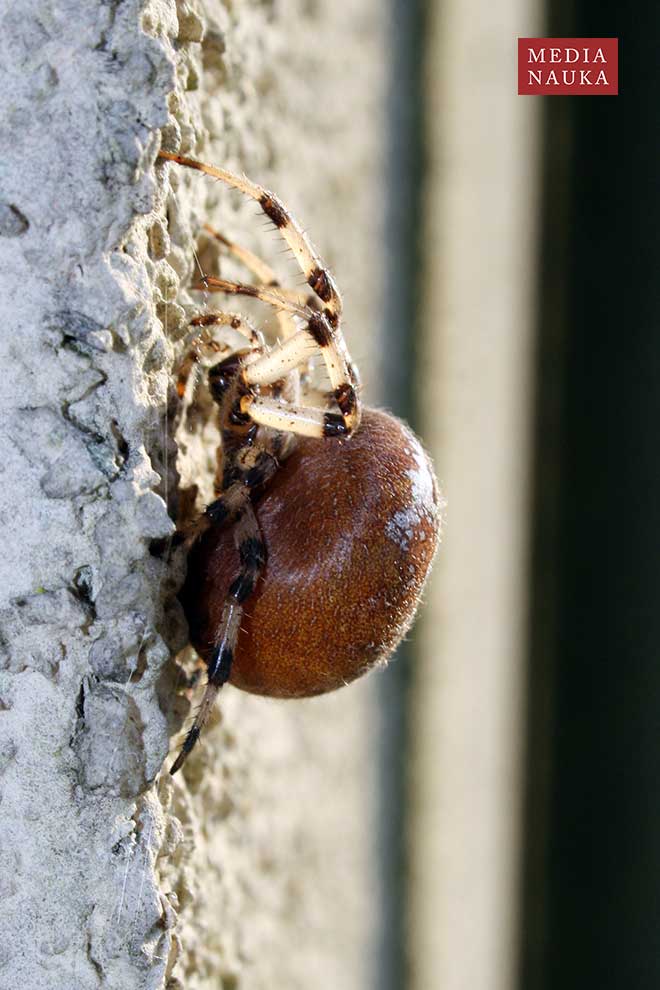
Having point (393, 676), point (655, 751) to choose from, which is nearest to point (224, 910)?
point (393, 676)

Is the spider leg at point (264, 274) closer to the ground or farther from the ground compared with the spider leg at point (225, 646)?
farther from the ground

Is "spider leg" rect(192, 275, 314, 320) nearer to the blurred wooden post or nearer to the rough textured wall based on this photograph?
the rough textured wall

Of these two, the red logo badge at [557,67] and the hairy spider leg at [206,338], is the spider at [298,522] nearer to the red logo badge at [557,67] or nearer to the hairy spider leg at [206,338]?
the hairy spider leg at [206,338]

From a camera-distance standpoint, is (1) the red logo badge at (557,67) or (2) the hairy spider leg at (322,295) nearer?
(2) the hairy spider leg at (322,295)

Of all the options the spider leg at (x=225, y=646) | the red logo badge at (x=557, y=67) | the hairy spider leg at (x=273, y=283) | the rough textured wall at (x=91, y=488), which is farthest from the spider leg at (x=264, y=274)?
the red logo badge at (x=557, y=67)

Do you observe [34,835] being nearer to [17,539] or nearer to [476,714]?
[17,539]

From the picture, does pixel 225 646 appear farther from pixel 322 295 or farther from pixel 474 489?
pixel 474 489
